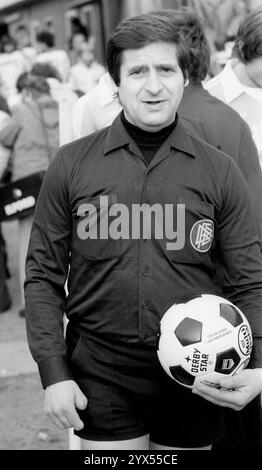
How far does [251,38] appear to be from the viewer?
4148 millimetres

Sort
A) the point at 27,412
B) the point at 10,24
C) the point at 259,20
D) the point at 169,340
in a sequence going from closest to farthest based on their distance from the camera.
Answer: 1. the point at 169,340
2. the point at 259,20
3. the point at 27,412
4. the point at 10,24

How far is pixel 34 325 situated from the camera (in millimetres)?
2852

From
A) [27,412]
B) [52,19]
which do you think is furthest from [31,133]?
[52,19]

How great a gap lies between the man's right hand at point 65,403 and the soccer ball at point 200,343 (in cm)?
30

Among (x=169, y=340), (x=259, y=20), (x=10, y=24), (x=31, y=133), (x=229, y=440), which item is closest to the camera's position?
(x=169, y=340)

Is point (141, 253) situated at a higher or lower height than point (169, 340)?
higher

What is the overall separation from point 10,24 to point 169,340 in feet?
92.0

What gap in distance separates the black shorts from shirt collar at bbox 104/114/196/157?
67cm

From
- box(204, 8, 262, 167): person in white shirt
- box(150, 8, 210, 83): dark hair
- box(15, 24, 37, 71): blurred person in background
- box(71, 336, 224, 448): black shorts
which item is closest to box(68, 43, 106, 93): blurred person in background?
box(15, 24, 37, 71): blurred person in background

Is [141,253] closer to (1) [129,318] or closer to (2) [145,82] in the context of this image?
(1) [129,318]

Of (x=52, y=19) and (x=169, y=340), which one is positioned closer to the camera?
(x=169, y=340)

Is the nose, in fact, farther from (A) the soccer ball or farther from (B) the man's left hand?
(B) the man's left hand

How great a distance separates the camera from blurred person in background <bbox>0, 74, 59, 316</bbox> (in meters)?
7.55

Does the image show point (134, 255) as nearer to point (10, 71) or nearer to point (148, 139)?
point (148, 139)
